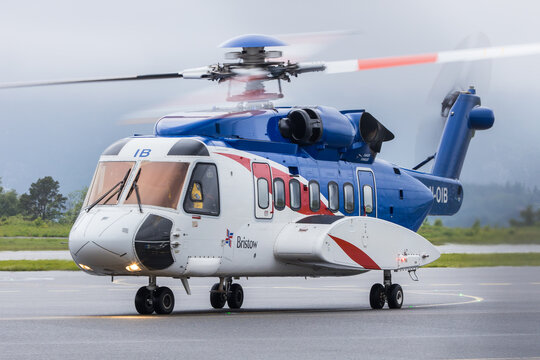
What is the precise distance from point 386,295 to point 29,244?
44312 millimetres

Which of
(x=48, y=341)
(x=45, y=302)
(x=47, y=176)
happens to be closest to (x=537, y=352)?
(x=48, y=341)

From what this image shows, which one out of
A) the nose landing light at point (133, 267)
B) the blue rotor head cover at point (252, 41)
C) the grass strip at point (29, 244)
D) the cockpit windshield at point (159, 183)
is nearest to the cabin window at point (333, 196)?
the cockpit windshield at point (159, 183)

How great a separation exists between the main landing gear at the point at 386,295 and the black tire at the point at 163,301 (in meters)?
4.65

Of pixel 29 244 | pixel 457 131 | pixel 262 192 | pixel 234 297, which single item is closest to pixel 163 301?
pixel 262 192

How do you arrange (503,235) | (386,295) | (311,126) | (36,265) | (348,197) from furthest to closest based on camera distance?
(36,265), (348,197), (386,295), (311,126), (503,235)

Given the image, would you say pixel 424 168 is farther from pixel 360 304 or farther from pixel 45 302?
pixel 45 302

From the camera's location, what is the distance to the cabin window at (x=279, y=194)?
1897 cm

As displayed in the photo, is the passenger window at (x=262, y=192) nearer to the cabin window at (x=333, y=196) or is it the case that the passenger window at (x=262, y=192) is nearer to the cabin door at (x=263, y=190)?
the cabin door at (x=263, y=190)

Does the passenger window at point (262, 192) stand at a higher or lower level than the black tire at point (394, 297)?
higher

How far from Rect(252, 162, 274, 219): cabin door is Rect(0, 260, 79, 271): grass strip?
25141 millimetres

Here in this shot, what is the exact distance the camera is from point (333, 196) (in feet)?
66.6

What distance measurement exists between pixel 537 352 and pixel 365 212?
994cm

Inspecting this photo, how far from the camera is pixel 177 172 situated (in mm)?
17172

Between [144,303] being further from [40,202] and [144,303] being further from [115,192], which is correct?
[40,202]
